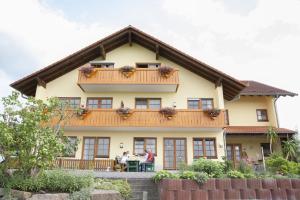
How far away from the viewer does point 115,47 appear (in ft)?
73.8

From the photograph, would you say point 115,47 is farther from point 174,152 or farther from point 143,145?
point 174,152

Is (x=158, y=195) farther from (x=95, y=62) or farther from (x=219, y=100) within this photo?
(x=95, y=62)

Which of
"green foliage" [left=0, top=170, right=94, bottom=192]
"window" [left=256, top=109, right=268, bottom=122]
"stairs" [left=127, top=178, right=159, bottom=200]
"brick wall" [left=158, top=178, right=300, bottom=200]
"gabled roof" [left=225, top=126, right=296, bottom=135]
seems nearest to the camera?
"green foliage" [left=0, top=170, right=94, bottom=192]

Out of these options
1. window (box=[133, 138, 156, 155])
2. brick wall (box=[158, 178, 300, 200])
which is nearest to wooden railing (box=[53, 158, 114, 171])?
window (box=[133, 138, 156, 155])

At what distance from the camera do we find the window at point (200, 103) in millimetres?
20750

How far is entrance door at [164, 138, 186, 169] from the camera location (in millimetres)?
19188

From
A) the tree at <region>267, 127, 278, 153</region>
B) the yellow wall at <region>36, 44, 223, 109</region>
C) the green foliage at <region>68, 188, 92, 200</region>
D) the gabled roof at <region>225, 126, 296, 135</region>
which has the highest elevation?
the yellow wall at <region>36, 44, 223, 109</region>

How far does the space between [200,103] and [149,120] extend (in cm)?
412

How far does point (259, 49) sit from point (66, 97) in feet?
42.9

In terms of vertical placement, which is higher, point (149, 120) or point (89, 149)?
point (149, 120)

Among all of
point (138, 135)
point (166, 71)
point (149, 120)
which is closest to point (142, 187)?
point (149, 120)

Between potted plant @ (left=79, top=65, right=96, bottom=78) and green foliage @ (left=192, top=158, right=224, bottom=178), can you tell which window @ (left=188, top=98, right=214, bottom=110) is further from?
green foliage @ (left=192, top=158, right=224, bottom=178)

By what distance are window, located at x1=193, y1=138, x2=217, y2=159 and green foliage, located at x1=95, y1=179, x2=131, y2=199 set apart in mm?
7908

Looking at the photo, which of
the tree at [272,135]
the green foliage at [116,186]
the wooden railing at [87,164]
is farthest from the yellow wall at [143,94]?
the green foliage at [116,186]
